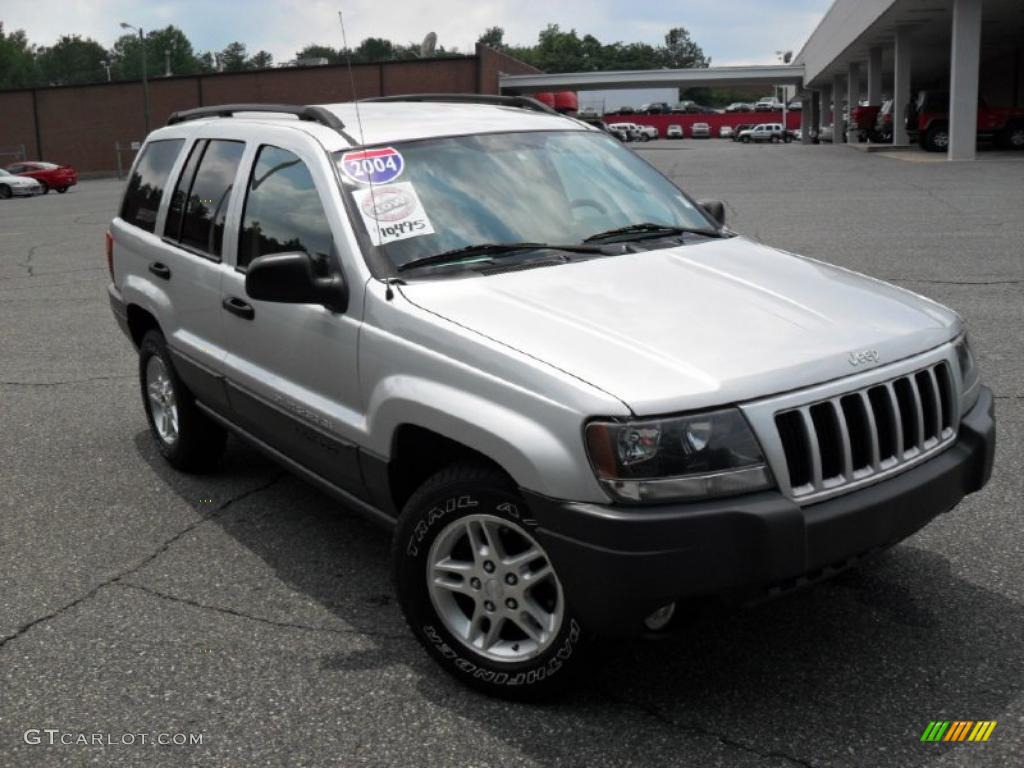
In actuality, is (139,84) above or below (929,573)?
above

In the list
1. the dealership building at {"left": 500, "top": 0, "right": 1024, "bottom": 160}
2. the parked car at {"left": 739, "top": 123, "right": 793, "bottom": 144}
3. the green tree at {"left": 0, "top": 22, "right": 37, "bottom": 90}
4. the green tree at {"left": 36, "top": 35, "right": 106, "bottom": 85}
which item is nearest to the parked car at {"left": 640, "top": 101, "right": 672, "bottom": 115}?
the parked car at {"left": 739, "top": 123, "right": 793, "bottom": 144}

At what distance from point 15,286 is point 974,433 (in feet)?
42.3

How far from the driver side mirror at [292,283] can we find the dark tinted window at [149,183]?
216 cm

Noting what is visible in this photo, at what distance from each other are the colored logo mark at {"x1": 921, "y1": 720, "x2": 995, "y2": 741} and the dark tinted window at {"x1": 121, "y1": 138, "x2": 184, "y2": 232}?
4314mm

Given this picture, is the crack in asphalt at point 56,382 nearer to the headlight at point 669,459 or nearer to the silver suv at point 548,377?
the silver suv at point 548,377

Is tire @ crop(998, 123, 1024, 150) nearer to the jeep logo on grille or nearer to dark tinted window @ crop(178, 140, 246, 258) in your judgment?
dark tinted window @ crop(178, 140, 246, 258)

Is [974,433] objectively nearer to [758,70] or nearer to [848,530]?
[848,530]

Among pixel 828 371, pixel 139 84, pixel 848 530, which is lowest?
pixel 848 530

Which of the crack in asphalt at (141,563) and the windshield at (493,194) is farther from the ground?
the windshield at (493,194)

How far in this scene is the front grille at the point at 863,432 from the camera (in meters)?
3.00

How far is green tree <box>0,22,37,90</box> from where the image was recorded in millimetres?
129875

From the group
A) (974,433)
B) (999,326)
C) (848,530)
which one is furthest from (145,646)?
(999,326)

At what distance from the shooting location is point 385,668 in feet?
11.8

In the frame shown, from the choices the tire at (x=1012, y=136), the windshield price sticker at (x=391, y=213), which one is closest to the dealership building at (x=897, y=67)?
the tire at (x=1012, y=136)
